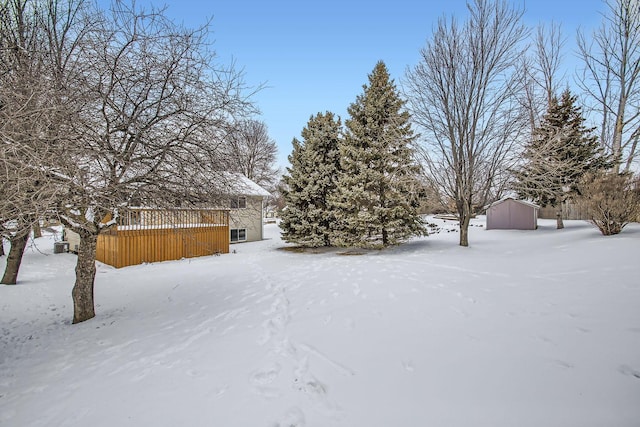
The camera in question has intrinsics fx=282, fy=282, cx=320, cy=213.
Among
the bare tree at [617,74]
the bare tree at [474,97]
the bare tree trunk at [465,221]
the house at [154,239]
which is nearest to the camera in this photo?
the bare tree at [474,97]

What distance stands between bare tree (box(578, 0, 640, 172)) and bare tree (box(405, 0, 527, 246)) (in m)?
5.18

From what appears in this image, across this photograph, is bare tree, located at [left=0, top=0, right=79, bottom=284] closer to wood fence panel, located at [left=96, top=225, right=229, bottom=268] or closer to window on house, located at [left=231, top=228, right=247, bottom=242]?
wood fence panel, located at [left=96, top=225, right=229, bottom=268]

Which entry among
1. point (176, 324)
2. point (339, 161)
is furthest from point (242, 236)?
point (176, 324)

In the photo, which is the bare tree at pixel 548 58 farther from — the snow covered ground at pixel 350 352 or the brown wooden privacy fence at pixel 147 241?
the brown wooden privacy fence at pixel 147 241

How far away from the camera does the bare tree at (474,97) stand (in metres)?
10.3

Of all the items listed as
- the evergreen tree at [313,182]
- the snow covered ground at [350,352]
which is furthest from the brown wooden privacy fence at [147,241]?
the evergreen tree at [313,182]

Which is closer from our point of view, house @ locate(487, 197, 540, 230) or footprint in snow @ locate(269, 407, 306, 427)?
footprint in snow @ locate(269, 407, 306, 427)

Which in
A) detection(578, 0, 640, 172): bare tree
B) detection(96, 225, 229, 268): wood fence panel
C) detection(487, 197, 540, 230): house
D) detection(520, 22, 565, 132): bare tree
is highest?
detection(520, 22, 565, 132): bare tree

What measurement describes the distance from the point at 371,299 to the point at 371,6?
12.1 m

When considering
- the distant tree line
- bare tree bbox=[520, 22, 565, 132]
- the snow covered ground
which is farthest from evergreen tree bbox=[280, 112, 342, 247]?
bare tree bbox=[520, 22, 565, 132]

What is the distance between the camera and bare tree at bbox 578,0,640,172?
11.5m

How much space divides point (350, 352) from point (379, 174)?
344 inches

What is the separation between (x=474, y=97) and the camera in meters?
10.7

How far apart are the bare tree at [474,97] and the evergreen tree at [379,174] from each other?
3.77 ft
